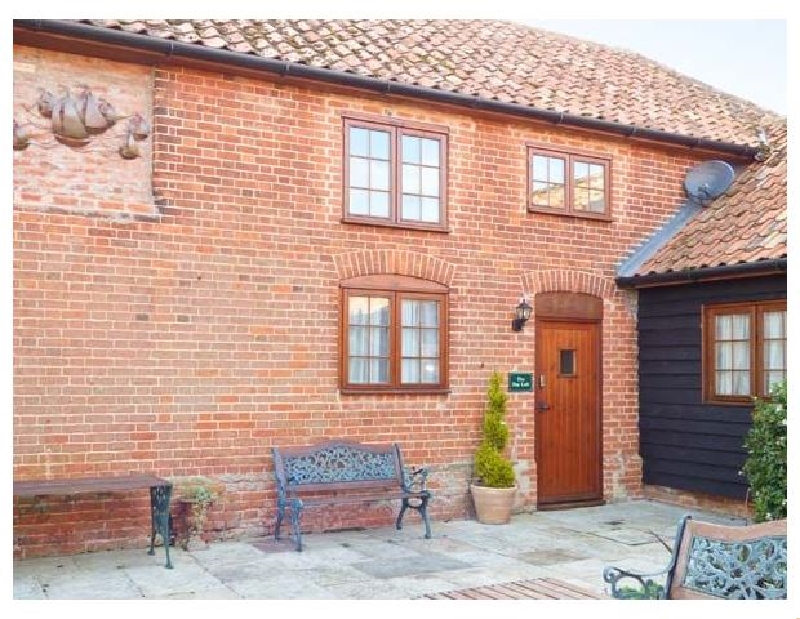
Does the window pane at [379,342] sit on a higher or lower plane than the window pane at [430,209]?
lower

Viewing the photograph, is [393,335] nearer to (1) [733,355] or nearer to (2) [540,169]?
(2) [540,169]

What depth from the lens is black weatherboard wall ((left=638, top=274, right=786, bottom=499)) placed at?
10344mm

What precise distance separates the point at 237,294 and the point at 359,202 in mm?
1754

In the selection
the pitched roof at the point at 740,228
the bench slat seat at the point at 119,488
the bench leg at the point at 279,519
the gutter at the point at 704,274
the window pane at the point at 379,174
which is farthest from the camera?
the pitched roof at the point at 740,228

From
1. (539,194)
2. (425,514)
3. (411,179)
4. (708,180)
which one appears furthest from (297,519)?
(708,180)

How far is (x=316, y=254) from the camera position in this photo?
9.52m

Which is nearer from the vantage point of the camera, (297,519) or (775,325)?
(297,519)

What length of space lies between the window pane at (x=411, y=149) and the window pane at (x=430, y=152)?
0.08 m

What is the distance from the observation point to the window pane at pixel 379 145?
9.89 m

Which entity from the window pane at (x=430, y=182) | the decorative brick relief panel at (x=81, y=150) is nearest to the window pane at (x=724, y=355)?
the window pane at (x=430, y=182)

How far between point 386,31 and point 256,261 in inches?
150

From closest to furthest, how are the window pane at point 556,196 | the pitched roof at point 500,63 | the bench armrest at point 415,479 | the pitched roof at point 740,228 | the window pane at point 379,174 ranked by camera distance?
the pitched roof at point 500,63 < the bench armrest at point 415,479 < the window pane at point 379,174 < the pitched roof at point 740,228 < the window pane at point 556,196

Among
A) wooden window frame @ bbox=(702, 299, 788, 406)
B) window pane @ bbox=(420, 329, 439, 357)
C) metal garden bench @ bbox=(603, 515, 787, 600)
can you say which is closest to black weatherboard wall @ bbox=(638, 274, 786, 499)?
wooden window frame @ bbox=(702, 299, 788, 406)

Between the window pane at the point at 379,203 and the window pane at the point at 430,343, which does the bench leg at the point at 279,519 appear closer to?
the window pane at the point at 430,343
